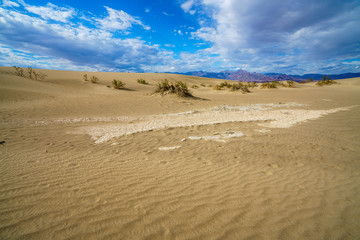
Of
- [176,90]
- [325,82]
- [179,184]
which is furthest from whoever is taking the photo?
[325,82]

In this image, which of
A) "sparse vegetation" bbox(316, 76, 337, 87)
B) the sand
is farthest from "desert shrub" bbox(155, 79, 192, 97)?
"sparse vegetation" bbox(316, 76, 337, 87)

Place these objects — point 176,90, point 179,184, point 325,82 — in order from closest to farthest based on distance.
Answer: point 179,184, point 176,90, point 325,82

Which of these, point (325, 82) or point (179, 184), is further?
point (325, 82)

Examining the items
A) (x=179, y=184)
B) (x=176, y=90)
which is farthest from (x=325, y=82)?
(x=179, y=184)

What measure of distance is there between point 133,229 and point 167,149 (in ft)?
7.24

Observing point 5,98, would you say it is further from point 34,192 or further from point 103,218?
point 103,218

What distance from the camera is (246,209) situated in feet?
6.84

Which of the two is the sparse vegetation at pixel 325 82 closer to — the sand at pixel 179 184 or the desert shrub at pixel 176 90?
the desert shrub at pixel 176 90

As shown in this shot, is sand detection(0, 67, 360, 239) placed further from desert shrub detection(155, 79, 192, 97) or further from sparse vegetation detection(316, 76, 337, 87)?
sparse vegetation detection(316, 76, 337, 87)

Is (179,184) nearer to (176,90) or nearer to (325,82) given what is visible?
(176,90)

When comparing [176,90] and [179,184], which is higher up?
[176,90]

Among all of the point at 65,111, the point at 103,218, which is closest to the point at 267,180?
the point at 103,218

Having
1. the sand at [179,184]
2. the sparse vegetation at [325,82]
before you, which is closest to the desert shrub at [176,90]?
the sand at [179,184]

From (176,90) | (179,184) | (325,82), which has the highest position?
(325,82)
